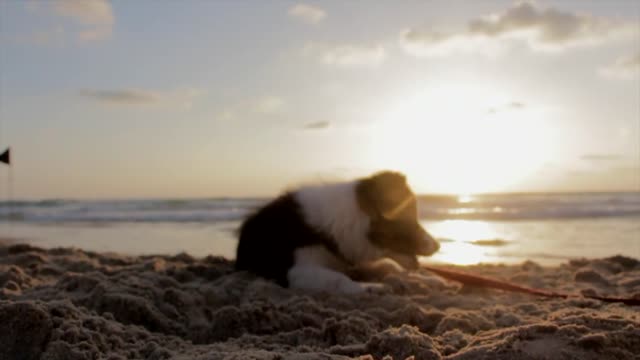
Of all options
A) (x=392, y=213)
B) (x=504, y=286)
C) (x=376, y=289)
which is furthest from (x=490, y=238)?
(x=376, y=289)

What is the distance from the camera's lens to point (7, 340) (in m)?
2.58

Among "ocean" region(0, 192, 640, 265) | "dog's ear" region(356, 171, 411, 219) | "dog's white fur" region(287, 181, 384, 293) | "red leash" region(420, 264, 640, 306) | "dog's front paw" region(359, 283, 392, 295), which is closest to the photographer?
Answer: "red leash" region(420, 264, 640, 306)

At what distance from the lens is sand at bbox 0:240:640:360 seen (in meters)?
2.51

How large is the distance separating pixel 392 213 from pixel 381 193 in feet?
0.77

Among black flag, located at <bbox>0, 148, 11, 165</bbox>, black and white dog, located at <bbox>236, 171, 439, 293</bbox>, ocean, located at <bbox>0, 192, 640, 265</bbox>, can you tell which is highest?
black flag, located at <bbox>0, 148, 11, 165</bbox>

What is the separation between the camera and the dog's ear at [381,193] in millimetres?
5578

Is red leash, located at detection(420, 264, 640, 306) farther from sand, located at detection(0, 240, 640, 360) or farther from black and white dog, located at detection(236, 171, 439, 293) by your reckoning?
black and white dog, located at detection(236, 171, 439, 293)

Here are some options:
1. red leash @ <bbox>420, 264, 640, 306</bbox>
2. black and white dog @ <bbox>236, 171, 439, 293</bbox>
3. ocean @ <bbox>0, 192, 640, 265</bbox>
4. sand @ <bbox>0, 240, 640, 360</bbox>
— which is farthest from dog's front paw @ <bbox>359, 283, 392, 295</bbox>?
ocean @ <bbox>0, 192, 640, 265</bbox>

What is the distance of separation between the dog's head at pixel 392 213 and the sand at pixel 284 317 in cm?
35

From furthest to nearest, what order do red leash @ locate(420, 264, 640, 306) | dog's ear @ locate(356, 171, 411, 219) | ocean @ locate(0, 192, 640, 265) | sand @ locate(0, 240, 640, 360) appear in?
ocean @ locate(0, 192, 640, 265), dog's ear @ locate(356, 171, 411, 219), red leash @ locate(420, 264, 640, 306), sand @ locate(0, 240, 640, 360)

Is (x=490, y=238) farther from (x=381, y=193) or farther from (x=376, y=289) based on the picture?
(x=376, y=289)

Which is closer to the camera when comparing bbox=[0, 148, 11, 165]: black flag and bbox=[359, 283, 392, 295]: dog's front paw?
bbox=[359, 283, 392, 295]: dog's front paw

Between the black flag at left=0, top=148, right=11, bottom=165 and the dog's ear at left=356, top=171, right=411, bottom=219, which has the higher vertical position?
the black flag at left=0, top=148, right=11, bottom=165

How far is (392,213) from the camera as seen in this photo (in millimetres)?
5688
